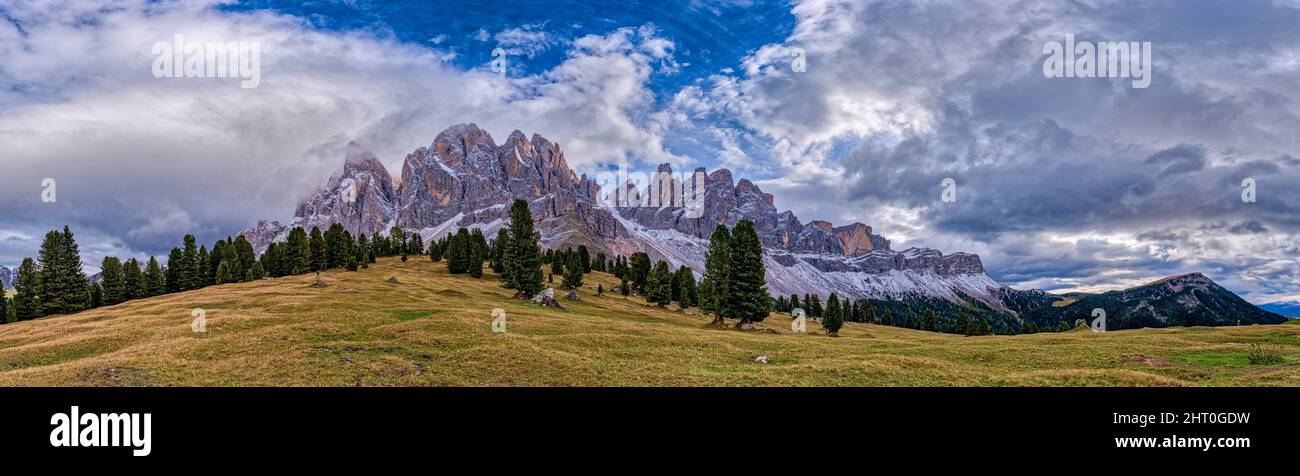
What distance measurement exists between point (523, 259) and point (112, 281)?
253 ft

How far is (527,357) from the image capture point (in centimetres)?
2897

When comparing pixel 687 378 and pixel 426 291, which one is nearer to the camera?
pixel 687 378

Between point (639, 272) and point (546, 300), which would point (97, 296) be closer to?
point (546, 300)

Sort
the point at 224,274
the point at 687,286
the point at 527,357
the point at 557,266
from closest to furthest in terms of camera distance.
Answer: the point at 527,357 < the point at 224,274 < the point at 687,286 < the point at 557,266

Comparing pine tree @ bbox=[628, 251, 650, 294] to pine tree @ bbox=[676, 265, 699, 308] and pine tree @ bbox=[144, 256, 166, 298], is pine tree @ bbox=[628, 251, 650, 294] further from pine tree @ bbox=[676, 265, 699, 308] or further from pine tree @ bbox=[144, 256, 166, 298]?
pine tree @ bbox=[144, 256, 166, 298]

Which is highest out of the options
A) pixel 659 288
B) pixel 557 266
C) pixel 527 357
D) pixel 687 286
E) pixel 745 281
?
pixel 745 281

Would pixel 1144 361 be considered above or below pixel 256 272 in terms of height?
below

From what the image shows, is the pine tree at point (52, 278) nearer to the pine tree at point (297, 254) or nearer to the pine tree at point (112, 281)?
the pine tree at point (112, 281)

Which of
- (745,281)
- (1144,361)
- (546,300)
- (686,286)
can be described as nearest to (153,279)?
(546,300)
